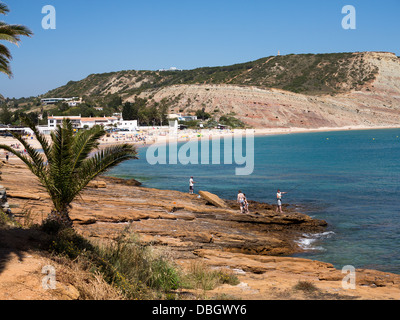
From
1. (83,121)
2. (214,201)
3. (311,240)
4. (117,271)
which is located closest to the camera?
(117,271)

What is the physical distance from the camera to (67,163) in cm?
1055

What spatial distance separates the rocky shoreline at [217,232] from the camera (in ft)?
34.0

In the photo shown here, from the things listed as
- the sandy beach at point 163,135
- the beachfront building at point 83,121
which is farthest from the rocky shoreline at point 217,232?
the beachfront building at point 83,121

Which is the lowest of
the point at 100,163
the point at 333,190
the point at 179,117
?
the point at 333,190

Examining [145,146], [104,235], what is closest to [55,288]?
[104,235]

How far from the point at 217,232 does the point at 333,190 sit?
16.2m

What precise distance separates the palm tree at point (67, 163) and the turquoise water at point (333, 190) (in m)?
8.33

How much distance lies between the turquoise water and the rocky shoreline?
1.54m

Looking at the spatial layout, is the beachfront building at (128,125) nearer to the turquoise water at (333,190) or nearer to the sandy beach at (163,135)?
the sandy beach at (163,135)

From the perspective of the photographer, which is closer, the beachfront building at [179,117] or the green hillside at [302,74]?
the beachfront building at [179,117]

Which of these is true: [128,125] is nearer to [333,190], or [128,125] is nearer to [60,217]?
[333,190]

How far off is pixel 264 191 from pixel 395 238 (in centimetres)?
1254

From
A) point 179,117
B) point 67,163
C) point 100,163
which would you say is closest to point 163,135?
point 179,117
